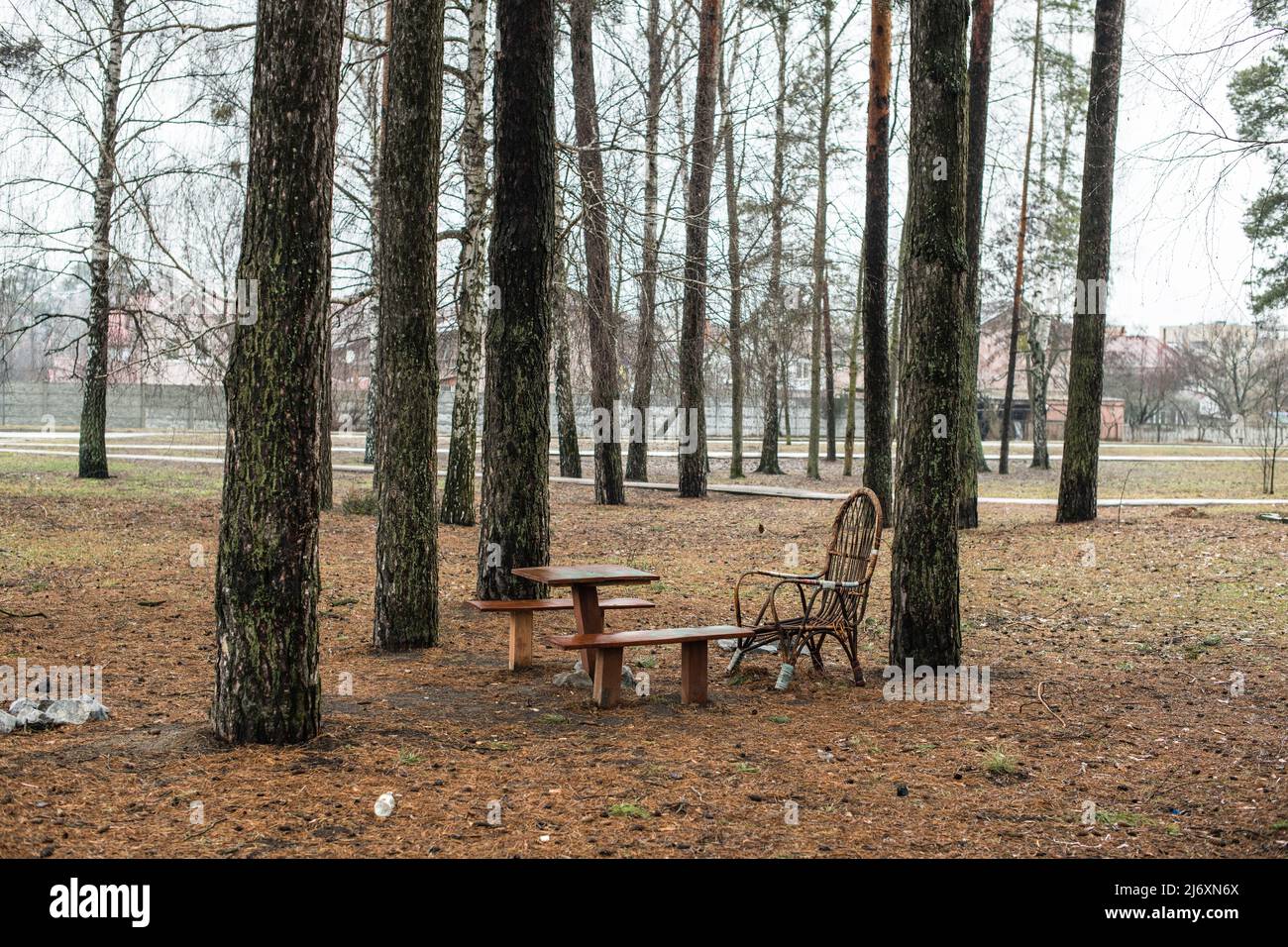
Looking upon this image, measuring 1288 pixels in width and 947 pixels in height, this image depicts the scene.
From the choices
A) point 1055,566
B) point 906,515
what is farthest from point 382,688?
point 1055,566

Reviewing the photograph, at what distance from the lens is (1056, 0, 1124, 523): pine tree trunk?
14578 mm

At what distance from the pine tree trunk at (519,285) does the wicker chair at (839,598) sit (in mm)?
2282

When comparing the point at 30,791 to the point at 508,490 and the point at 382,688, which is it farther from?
the point at 508,490

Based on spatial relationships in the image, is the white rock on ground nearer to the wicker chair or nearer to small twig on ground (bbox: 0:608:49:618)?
small twig on ground (bbox: 0:608:49:618)

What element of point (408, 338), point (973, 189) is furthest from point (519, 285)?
point (973, 189)

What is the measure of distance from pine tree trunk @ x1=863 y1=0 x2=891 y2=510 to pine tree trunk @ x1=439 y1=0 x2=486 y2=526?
5.54 metres

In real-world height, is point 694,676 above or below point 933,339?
below

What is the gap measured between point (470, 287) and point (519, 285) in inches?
209

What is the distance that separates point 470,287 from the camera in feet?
45.8

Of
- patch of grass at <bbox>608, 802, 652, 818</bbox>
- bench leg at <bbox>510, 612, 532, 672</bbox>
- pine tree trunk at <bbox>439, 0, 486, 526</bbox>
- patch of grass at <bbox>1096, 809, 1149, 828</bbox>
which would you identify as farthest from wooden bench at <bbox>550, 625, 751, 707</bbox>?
pine tree trunk at <bbox>439, 0, 486, 526</bbox>

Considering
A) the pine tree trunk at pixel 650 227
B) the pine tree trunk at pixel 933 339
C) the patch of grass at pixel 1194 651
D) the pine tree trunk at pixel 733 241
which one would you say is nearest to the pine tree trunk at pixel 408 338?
the pine tree trunk at pixel 933 339

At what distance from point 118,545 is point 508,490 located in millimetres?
6224

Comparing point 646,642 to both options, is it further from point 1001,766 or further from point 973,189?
point 973,189
